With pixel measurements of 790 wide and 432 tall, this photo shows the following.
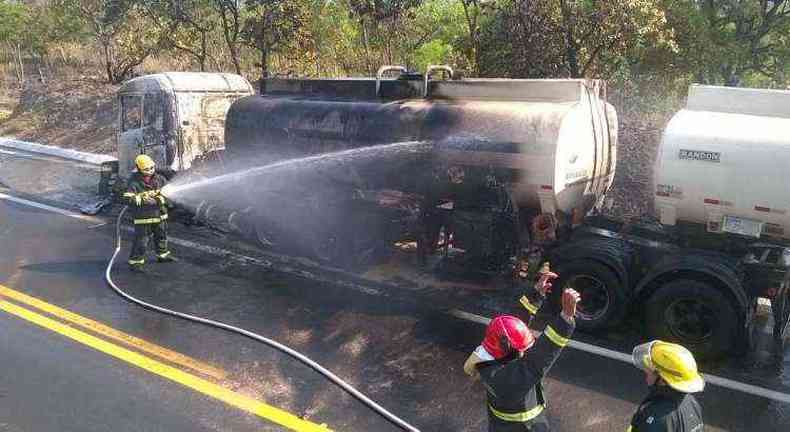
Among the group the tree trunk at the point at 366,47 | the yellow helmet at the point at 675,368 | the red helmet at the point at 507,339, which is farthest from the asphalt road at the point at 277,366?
the tree trunk at the point at 366,47

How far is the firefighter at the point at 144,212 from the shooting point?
28.1ft

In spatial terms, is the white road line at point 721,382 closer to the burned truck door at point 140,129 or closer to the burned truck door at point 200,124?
the burned truck door at point 200,124

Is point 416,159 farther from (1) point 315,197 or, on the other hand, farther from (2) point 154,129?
(2) point 154,129

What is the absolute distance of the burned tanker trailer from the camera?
734 centimetres

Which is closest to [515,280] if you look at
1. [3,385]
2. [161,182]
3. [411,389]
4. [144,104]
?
[411,389]

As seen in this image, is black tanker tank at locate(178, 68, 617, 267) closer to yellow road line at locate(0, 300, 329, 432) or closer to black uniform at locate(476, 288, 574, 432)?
yellow road line at locate(0, 300, 329, 432)

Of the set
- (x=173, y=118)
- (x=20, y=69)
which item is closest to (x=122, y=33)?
(x=20, y=69)

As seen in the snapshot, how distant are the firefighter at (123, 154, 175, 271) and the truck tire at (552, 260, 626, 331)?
559 cm

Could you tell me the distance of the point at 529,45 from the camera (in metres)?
12.6

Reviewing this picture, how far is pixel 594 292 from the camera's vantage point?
6844 mm

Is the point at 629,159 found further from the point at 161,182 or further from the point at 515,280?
the point at 161,182

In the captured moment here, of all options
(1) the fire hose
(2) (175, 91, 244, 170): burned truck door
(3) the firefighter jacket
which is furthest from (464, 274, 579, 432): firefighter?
(2) (175, 91, 244, 170): burned truck door

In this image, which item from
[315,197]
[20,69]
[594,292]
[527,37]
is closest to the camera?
[594,292]

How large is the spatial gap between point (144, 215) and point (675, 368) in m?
7.50
